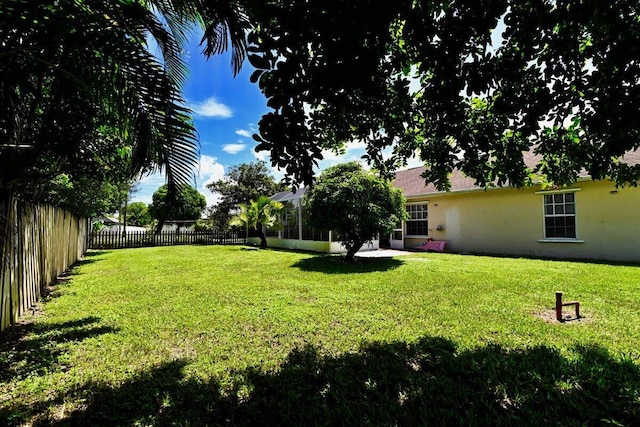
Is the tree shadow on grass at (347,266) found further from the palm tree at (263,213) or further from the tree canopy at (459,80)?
the palm tree at (263,213)

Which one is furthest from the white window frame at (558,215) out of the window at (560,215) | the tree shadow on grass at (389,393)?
the tree shadow on grass at (389,393)

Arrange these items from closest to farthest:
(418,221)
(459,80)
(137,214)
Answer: (459,80) < (418,221) < (137,214)

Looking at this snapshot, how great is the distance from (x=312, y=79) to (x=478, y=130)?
288 cm

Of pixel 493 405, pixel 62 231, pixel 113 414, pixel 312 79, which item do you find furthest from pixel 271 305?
pixel 62 231

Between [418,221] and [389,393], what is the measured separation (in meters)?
15.1

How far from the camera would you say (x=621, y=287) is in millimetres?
6742

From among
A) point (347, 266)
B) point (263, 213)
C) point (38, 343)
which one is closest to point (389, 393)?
point (38, 343)

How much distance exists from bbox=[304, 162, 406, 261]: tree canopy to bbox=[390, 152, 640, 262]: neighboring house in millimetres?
3560

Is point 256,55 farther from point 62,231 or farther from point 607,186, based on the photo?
point 607,186

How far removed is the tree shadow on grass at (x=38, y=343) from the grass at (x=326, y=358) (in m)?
0.02

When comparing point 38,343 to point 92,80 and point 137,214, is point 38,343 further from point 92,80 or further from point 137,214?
point 137,214

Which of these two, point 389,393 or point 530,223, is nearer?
point 389,393

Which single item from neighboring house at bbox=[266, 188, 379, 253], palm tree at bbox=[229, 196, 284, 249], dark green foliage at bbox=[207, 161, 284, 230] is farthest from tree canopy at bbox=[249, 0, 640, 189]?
dark green foliage at bbox=[207, 161, 284, 230]

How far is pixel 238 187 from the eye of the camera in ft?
105
